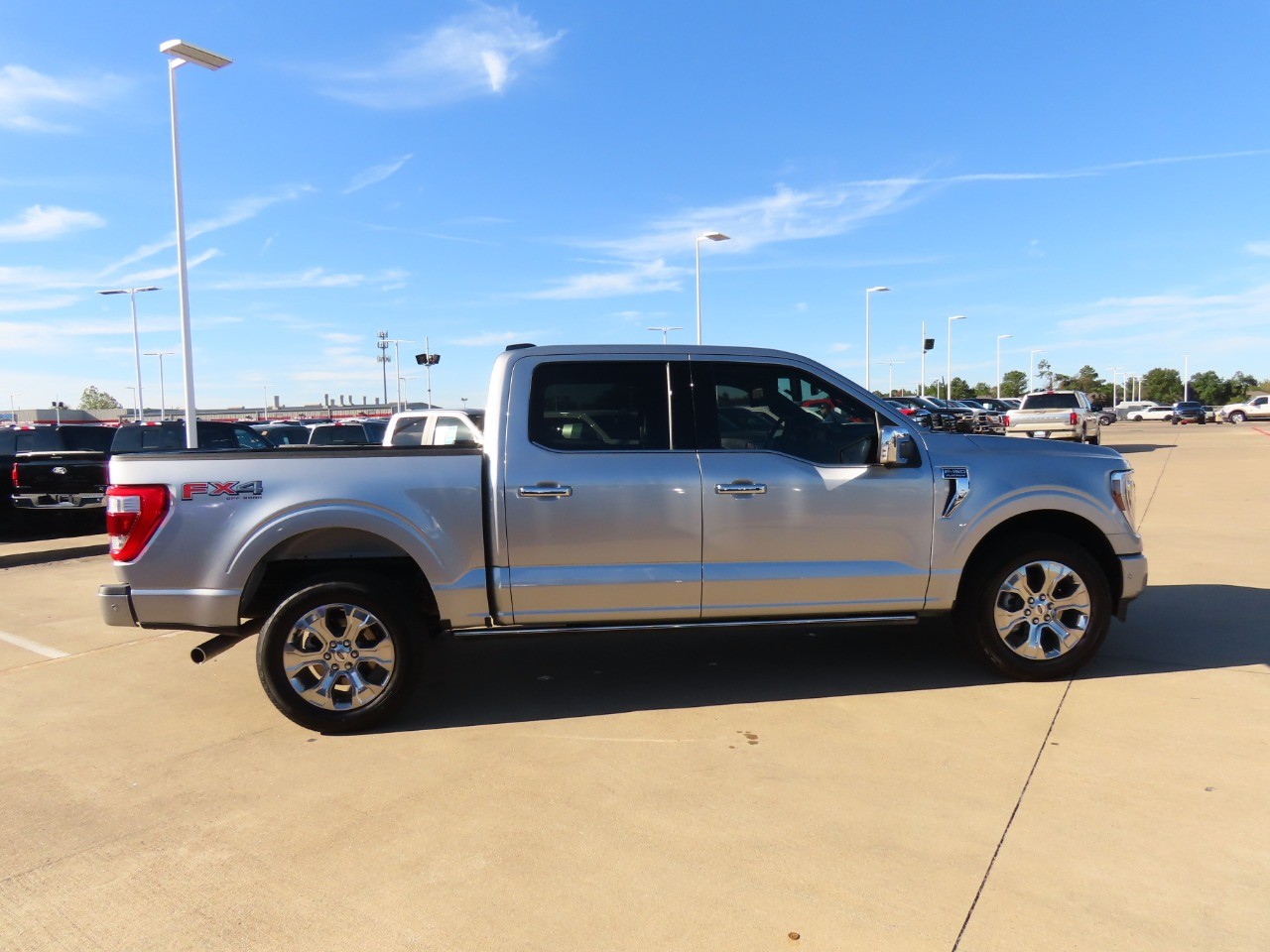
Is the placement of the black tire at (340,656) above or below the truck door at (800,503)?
below

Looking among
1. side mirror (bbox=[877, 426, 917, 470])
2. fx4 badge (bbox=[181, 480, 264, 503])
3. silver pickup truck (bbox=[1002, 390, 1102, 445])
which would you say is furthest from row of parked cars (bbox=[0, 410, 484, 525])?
silver pickup truck (bbox=[1002, 390, 1102, 445])

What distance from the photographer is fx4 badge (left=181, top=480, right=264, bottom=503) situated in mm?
4430

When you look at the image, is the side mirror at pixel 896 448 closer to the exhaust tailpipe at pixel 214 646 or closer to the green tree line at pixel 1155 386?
the exhaust tailpipe at pixel 214 646

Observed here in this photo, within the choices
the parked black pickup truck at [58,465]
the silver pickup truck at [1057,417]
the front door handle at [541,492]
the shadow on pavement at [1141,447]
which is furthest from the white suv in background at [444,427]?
the shadow on pavement at [1141,447]

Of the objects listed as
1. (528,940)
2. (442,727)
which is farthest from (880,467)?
(528,940)

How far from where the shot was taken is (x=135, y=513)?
14.5 feet

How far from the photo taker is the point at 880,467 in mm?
4828

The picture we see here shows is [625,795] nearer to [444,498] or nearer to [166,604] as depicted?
[444,498]

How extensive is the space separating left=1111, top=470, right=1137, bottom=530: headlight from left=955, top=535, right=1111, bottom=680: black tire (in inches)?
14.9

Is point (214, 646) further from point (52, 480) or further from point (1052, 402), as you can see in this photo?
point (1052, 402)

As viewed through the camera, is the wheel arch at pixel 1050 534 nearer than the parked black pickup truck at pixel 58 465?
Yes

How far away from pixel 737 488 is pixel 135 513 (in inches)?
118

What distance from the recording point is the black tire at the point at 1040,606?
195 inches

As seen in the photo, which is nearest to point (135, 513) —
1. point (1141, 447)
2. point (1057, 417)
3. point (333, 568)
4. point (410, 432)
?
point (333, 568)
